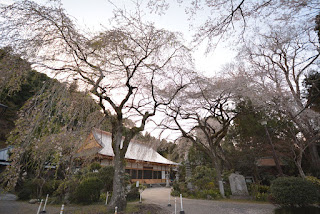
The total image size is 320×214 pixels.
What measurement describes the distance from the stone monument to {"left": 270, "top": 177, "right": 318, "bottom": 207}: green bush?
4332 mm

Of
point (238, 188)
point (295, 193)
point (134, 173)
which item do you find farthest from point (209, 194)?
point (134, 173)

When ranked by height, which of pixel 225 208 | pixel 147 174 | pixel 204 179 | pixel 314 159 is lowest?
pixel 225 208

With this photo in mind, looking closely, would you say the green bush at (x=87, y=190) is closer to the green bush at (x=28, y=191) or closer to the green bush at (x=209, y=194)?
the green bush at (x=28, y=191)

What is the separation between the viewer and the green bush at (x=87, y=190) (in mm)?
7996

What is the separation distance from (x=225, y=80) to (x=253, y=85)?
1.69 metres

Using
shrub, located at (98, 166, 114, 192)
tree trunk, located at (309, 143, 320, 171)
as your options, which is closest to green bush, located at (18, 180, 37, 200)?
shrub, located at (98, 166, 114, 192)

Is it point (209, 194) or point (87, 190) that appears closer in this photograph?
point (87, 190)

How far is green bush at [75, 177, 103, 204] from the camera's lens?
7996 millimetres

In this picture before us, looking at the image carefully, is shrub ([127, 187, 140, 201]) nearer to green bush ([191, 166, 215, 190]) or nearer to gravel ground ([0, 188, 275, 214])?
gravel ground ([0, 188, 275, 214])

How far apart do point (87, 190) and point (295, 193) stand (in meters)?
8.77

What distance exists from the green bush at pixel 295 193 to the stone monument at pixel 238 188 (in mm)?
4332

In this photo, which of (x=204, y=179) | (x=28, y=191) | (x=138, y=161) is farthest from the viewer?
(x=138, y=161)

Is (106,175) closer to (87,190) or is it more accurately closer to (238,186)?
(87,190)

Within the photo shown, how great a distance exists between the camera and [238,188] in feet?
33.4
